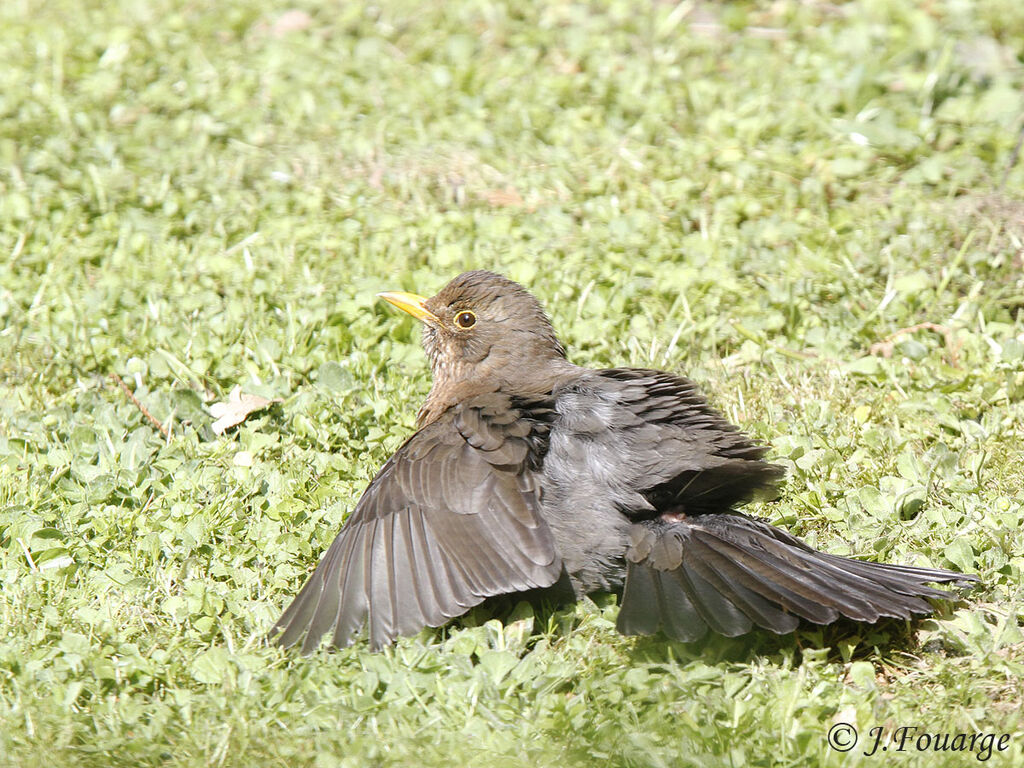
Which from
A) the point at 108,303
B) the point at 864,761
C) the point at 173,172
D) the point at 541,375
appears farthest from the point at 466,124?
the point at 864,761

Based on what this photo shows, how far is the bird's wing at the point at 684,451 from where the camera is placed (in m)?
4.50

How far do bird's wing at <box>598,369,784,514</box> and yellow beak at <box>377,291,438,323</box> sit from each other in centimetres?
122

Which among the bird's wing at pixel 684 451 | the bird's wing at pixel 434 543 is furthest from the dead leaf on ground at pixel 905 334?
the bird's wing at pixel 434 543

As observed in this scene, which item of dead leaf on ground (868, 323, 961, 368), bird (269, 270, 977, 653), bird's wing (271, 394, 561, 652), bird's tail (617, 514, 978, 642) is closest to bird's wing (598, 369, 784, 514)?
bird (269, 270, 977, 653)

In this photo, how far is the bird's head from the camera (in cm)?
542

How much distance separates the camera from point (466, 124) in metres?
7.80

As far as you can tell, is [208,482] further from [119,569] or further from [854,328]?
[854,328]

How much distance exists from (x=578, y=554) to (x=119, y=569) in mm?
1631

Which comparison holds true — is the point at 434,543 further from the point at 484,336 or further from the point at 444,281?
the point at 444,281

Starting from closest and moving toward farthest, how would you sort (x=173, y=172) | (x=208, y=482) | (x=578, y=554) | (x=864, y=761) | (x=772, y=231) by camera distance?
(x=864, y=761) → (x=578, y=554) → (x=208, y=482) → (x=772, y=231) → (x=173, y=172)

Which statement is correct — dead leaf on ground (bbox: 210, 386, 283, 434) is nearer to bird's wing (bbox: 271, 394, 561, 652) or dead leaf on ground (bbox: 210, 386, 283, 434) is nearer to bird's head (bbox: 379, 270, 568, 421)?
bird's head (bbox: 379, 270, 568, 421)

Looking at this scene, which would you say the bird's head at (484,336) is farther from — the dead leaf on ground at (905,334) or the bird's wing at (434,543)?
the dead leaf on ground at (905,334)

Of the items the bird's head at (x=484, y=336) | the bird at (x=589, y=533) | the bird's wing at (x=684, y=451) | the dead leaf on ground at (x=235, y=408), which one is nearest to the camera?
the bird at (x=589, y=533)

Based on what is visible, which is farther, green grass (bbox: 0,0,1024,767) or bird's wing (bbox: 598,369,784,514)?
bird's wing (bbox: 598,369,784,514)
